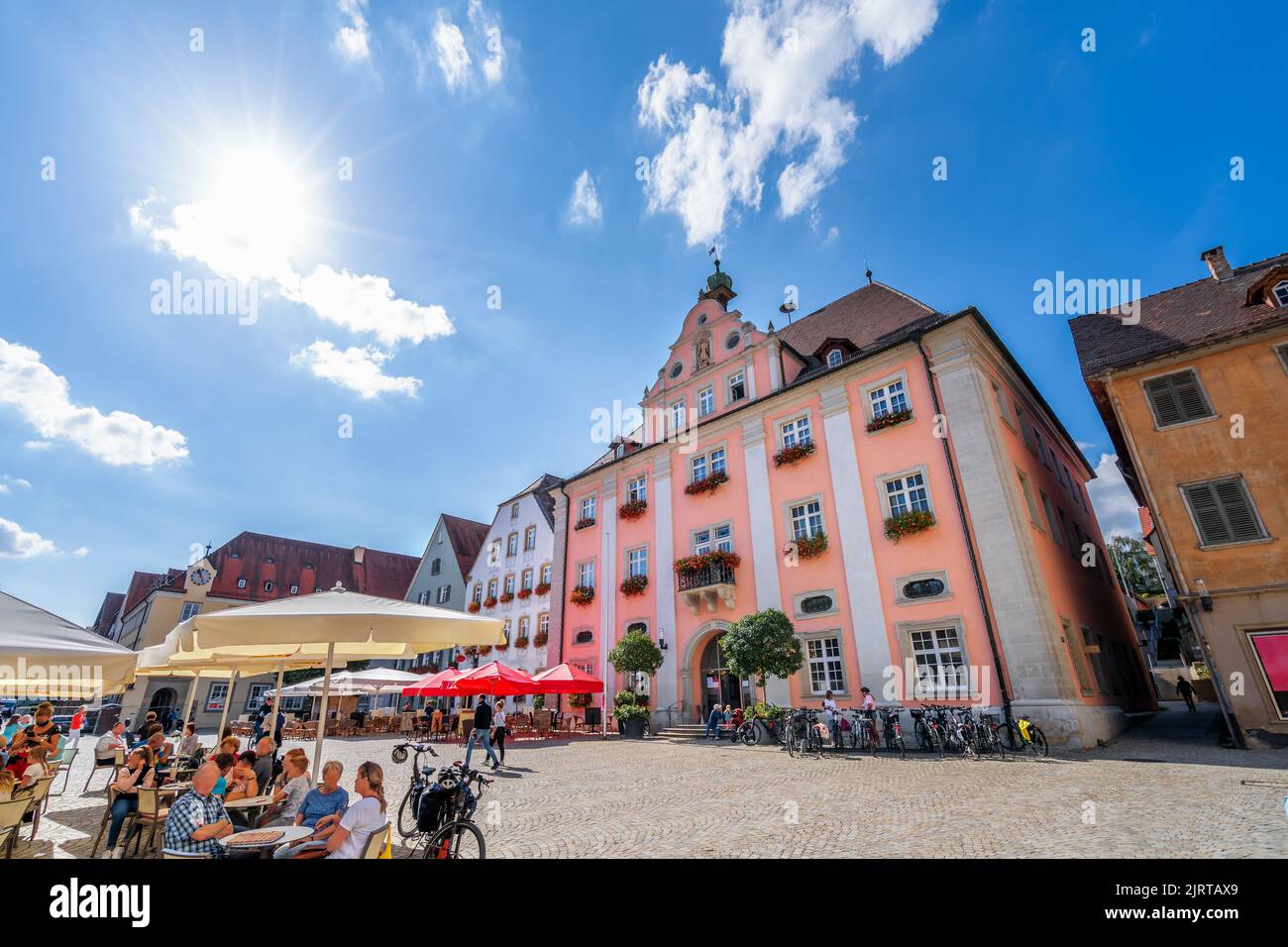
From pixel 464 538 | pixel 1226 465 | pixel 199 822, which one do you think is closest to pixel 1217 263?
pixel 1226 465

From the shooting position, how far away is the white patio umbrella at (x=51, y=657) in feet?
17.7

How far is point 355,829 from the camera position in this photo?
170 inches

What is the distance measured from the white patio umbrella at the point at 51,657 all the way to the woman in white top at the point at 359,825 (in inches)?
143

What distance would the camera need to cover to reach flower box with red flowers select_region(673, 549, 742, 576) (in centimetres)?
2081

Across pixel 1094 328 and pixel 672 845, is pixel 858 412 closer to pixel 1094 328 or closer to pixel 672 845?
pixel 1094 328

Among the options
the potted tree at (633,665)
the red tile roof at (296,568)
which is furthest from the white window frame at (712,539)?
the red tile roof at (296,568)

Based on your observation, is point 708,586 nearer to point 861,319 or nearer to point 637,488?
point 637,488

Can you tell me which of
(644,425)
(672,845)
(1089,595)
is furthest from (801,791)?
(644,425)

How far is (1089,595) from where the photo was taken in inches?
834

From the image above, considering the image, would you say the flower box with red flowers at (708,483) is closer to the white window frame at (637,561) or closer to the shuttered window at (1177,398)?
the white window frame at (637,561)

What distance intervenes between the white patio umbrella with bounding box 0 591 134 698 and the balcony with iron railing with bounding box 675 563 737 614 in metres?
16.4

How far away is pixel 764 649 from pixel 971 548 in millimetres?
6419

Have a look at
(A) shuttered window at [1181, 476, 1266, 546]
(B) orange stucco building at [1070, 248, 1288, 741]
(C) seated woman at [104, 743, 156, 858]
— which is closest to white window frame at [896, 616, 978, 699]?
(B) orange stucco building at [1070, 248, 1288, 741]
